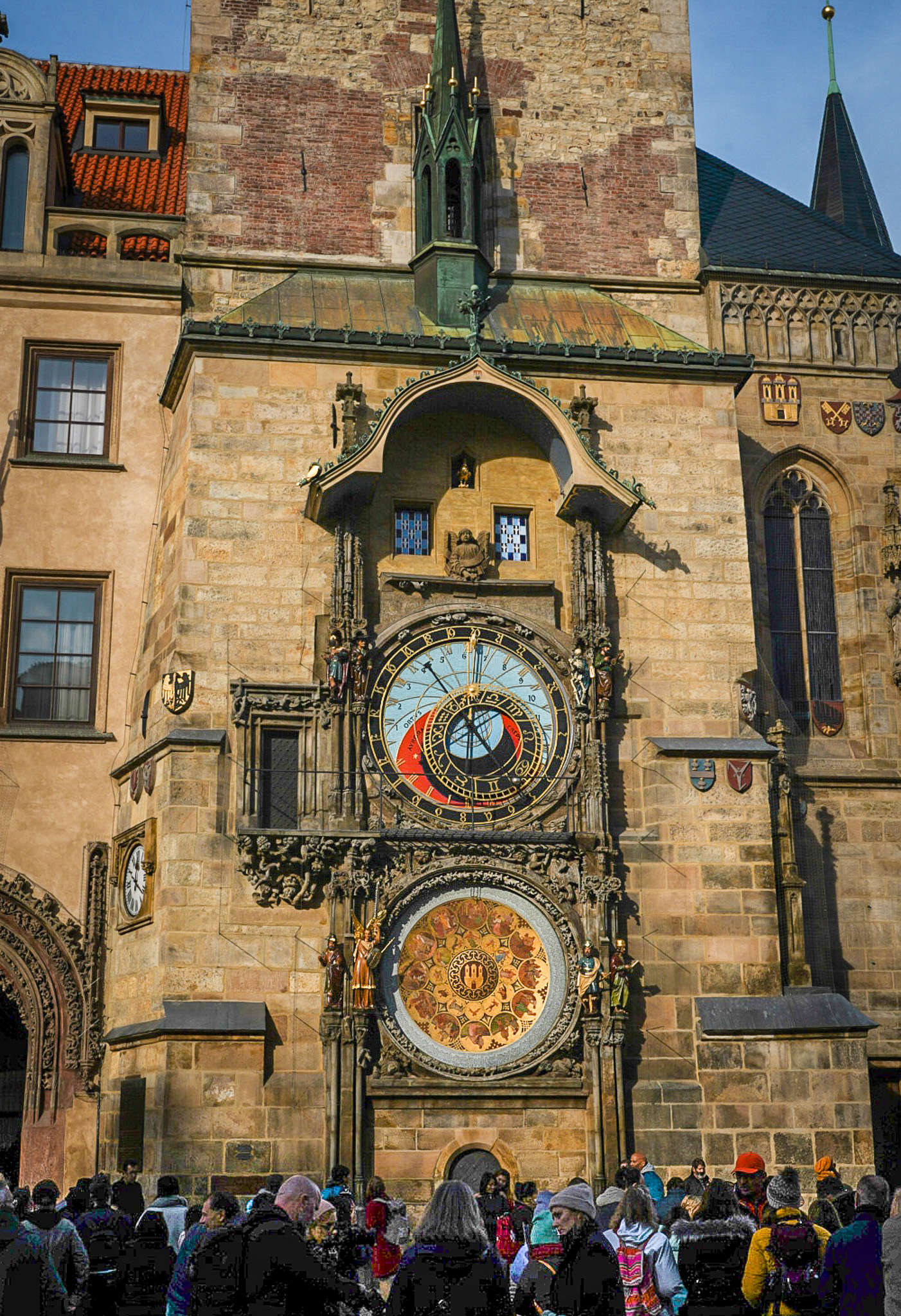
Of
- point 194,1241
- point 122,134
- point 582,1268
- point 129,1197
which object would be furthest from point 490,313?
point 582,1268

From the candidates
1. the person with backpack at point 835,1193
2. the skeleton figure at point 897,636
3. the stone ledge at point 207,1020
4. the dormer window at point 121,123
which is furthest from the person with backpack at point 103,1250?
the dormer window at point 121,123

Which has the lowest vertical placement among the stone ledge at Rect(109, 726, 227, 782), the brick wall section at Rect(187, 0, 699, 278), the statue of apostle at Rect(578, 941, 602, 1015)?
the statue of apostle at Rect(578, 941, 602, 1015)

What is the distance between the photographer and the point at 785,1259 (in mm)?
8195

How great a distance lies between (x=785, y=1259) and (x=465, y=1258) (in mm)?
2289

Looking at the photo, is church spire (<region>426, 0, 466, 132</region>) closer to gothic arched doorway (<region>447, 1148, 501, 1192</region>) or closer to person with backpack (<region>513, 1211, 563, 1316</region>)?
gothic arched doorway (<region>447, 1148, 501, 1192</region>)

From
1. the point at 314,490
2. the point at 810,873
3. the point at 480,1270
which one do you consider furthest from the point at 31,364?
the point at 480,1270

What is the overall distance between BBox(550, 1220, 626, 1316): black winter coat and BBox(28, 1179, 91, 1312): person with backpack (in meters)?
2.61

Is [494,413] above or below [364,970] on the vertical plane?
above

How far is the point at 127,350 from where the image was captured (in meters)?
21.0

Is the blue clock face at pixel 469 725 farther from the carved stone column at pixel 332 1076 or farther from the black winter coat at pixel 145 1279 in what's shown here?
the black winter coat at pixel 145 1279

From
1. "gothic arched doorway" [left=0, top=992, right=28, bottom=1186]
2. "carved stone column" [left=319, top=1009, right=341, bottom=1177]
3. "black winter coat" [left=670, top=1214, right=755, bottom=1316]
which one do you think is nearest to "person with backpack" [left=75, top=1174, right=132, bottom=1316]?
"black winter coat" [left=670, top=1214, right=755, bottom=1316]

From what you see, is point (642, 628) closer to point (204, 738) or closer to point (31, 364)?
point (204, 738)

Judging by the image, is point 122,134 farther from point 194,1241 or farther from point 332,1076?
point 194,1241

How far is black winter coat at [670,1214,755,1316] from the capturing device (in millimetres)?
8375
